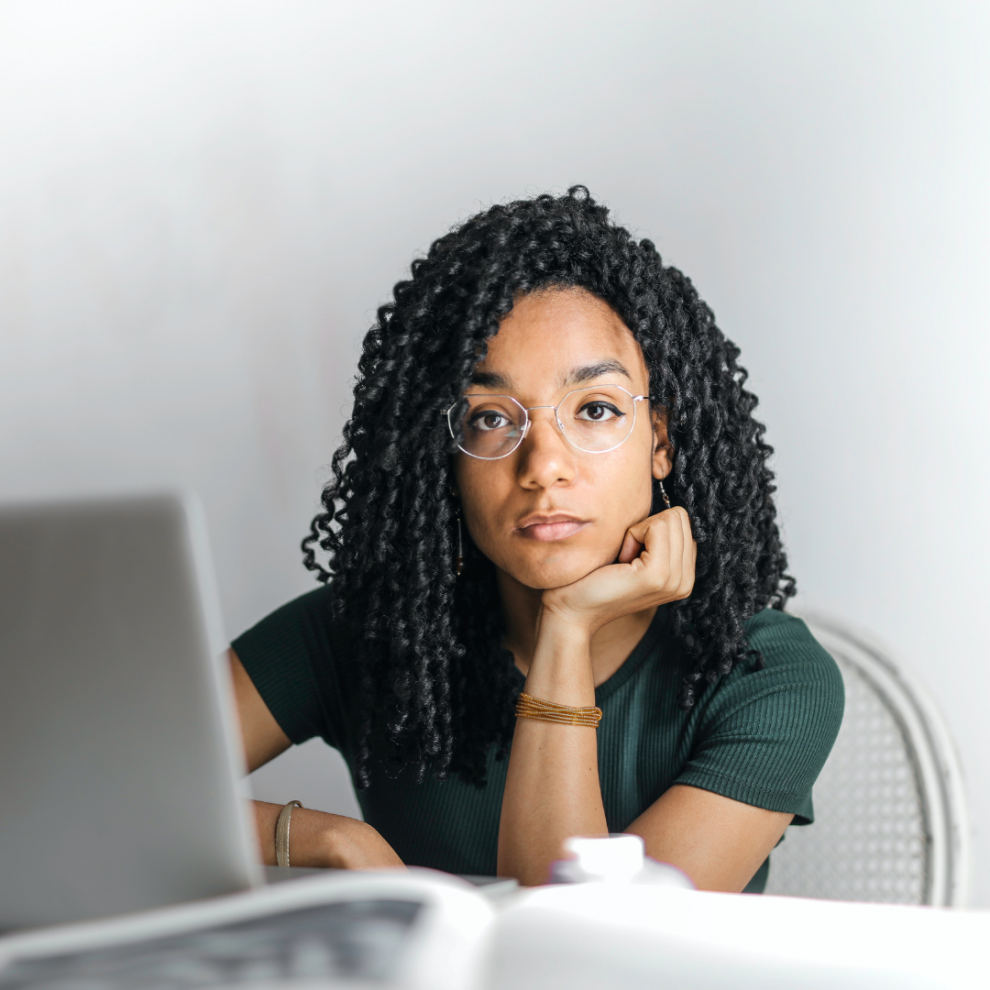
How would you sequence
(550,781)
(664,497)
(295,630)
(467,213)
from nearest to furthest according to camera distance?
1. (550,781)
2. (664,497)
3. (295,630)
4. (467,213)

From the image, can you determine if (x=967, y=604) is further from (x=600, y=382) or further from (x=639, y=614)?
(x=600, y=382)

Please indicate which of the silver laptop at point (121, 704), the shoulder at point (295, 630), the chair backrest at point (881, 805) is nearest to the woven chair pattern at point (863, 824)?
the chair backrest at point (881, 805)

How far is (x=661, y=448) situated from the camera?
1.23 metres

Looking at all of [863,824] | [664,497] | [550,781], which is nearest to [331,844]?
[550,781]

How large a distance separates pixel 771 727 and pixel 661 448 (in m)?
0.37

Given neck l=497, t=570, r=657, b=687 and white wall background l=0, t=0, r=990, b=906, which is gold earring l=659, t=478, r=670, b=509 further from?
white wall background l=0, t=0, r=990, b=906

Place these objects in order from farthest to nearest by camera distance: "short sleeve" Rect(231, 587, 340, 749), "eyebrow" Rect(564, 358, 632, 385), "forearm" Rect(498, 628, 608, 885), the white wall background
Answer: the white wall background, "short sleeve" Rect(231, 587, 340, 749), "eyebrow" Rect(564, 358, 632, 385), "forearm" Rect(498, 628, 608, 885)

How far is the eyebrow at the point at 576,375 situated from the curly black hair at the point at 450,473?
28 mm

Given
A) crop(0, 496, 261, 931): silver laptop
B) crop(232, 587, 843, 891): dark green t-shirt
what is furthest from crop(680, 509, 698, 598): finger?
crop(0, 496, 261, 931): silver laptop

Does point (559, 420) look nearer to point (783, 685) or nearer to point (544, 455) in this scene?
point (544, 455)

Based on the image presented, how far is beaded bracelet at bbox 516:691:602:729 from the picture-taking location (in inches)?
42.4

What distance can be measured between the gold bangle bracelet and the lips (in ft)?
1.32

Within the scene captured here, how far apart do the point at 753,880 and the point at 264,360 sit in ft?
4.41

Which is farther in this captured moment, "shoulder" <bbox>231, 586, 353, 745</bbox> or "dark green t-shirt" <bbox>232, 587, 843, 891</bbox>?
"shoulder" <bbox>231, 586, 353, 745</bbox>
